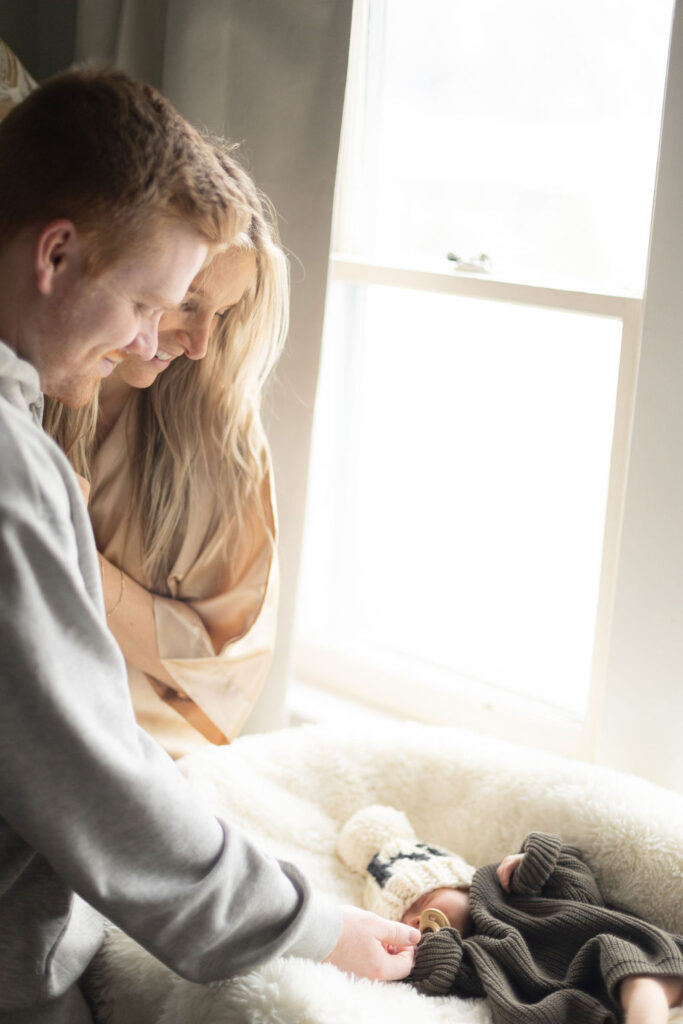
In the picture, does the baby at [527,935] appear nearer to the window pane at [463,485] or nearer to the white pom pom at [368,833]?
the white pom pom at [368,833]

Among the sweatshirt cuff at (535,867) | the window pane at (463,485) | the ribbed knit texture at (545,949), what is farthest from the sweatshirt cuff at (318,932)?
the window pane at (463,485)

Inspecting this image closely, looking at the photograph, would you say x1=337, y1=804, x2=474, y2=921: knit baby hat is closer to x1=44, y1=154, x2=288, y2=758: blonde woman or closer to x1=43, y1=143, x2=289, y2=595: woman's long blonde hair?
x1=44, y1=154, x2=288, y2=758: blonde woman

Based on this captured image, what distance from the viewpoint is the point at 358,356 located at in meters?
2.12

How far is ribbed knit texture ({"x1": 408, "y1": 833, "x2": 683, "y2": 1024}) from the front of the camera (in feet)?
3.77

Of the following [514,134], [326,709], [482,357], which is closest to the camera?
[514,134]

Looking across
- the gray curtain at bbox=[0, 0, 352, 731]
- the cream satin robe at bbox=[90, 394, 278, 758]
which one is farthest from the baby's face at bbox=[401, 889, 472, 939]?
the gray curtain at bbox=[0, 0, 352, 731]

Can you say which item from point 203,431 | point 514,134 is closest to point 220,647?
point 203,431

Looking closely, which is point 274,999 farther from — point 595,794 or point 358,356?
point 358,356

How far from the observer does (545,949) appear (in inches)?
49.8

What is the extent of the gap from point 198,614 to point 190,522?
0.48 ft

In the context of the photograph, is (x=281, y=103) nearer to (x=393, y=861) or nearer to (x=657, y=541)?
(x=657, y=541)

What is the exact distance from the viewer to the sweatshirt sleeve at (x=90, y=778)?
797 mm

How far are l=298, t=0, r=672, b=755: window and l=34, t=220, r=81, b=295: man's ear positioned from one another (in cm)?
104

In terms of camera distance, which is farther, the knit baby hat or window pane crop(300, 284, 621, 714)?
window pane crop(300, 284, 621, 714)
